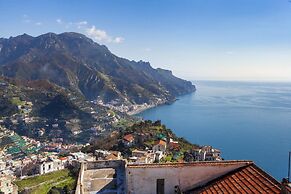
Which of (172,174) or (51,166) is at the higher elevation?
(172,174)

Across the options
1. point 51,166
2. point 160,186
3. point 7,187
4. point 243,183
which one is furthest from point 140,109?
point 243,183

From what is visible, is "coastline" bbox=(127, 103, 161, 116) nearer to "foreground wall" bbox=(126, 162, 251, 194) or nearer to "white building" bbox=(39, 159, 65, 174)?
"white building" bbox=(39, 159, 65, 174)

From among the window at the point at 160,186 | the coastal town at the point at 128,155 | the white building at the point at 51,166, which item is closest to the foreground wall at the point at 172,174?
the window at the point at 160,186

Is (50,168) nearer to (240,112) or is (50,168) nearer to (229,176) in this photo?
(229,176)

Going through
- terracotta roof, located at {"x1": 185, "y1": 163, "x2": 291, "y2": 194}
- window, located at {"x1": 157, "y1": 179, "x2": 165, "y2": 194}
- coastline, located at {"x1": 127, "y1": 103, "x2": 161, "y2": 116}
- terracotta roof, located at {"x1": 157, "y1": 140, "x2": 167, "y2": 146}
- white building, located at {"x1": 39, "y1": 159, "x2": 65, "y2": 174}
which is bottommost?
coastline, located at {"x1": 127, "y1": 103, "x2": 161, "y2": 116}

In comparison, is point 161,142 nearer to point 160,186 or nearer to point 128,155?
point 128,155

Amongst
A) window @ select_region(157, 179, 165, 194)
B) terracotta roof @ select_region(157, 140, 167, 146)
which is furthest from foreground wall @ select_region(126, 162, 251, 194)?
terracotta roof @ select_region(157, 140, 167, 146)

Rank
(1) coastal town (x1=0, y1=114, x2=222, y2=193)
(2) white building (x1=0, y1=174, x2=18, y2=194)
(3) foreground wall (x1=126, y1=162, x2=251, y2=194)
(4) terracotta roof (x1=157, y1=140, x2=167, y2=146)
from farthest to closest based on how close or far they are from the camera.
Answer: (4) terracotta roof (x1=157, y1=140, x2=167, y2=146), (1) coastal town (x1=0, y1=114, x2=222, y2=193), (2) white building (x1=0, y1=174, x2=18, y2=194), (3) foreground wall (x1=126, y1=162, x2=251, y2=194)

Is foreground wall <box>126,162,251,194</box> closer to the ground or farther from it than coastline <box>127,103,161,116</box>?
farther from it

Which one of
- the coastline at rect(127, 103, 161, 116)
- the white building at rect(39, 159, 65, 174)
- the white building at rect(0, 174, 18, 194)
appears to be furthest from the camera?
the coastline at rect(127, 103, 161, 116)
